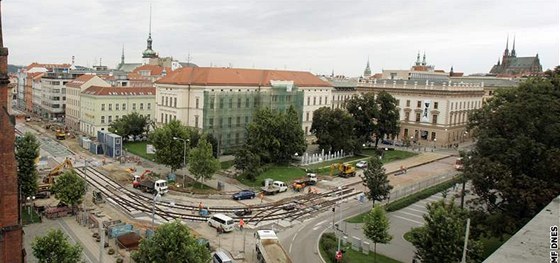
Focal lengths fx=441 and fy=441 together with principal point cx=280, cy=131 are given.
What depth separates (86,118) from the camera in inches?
3233

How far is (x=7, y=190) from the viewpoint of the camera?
54.7ft

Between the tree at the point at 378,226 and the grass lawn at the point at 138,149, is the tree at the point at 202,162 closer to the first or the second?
the grass lawn at the point at 138,149

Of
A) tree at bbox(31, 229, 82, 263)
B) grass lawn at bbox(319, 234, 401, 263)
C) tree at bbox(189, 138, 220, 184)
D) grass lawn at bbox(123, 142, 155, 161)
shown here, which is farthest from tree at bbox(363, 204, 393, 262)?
grass lawn at bbox(123, 142, 155, 161)

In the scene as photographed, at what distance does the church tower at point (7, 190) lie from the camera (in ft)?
53.5

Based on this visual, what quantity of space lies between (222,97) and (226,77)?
238 inches

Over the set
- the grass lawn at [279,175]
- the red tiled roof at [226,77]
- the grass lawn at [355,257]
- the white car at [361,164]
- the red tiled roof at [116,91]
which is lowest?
the grass lawn at [355,257]

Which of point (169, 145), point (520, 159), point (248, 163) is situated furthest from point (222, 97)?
point (520, 159)

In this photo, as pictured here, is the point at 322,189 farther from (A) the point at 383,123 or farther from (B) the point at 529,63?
(B) the point at 529,63

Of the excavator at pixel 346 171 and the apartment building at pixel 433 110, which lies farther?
the apartment building at pixel 433 110

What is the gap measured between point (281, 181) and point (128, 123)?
3362 cm

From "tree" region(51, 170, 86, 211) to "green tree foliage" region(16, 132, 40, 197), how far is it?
2.28 meters

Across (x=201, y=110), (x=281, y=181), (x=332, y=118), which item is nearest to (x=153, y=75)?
(x=201, y=110)

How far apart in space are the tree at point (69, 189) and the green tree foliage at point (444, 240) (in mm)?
27270

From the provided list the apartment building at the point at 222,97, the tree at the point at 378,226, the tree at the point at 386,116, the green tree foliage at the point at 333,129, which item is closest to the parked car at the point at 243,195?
the tree at the point at 378,226
